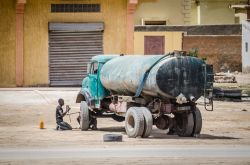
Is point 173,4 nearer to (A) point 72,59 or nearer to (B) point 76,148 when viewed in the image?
(A) point 72,59

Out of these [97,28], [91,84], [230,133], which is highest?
[97,28]

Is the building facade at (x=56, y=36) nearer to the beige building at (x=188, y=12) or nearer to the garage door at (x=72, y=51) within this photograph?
the garage door at (x=72, y=51)

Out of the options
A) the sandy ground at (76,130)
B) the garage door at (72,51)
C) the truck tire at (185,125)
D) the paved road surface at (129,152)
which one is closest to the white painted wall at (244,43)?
the garage door at (72,51)

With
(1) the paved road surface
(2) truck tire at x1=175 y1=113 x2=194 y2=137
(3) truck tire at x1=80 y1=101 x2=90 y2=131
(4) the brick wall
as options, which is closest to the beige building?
(4) the brick wall

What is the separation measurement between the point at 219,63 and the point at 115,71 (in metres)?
33.4

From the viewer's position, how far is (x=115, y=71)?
64.6 feet

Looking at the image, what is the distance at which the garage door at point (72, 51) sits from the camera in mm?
35656

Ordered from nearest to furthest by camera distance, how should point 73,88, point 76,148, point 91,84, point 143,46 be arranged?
1. point 76,148
2. point 91,84
3. point 73,88
4. point 143,46

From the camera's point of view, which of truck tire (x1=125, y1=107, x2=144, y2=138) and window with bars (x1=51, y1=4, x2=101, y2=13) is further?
window with bars (x1=51, y1=4, x2=101, y2=13)

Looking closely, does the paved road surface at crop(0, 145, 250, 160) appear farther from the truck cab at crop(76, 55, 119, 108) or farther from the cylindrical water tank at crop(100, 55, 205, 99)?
the truck cab at crop(76, 55, 119, 108)

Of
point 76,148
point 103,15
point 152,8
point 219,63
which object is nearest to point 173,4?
point 152,8

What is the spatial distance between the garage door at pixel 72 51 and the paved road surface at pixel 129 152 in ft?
70.8

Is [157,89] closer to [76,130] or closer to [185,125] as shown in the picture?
[185,125]

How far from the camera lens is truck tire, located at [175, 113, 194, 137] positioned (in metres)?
18.5
